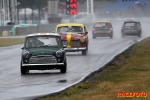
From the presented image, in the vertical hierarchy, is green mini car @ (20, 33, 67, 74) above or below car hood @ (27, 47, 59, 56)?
below

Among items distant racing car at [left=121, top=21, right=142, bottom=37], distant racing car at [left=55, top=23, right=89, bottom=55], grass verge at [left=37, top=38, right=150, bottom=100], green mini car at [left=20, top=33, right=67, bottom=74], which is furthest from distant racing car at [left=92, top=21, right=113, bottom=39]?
green mini car at [left=20, top=33, right=67, bottom=74]

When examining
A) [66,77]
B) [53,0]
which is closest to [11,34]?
[53,0]

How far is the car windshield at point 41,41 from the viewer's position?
20.4 meters

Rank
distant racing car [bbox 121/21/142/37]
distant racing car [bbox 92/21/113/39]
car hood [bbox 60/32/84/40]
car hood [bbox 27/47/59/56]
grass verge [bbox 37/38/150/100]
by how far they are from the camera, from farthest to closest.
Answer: distant racing car [bbox 121/21/142/37] < distant racing car [bbox 92/21/113/39] < car hood [bbox 60/32/84/40] < car hood [bbox 27/47/59/56] < grass verge [bbox 37/38/150/100]

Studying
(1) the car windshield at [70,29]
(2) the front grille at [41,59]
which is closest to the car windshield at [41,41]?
(2) the front grille at [41,59]

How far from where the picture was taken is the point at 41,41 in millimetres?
20438

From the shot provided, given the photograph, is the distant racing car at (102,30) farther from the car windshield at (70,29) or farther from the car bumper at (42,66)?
the car bumper at (42,66)

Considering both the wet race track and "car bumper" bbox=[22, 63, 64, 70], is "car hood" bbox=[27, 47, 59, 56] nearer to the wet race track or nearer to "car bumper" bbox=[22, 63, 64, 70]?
"car bumper" bbox=[22, 63, 64, 70]

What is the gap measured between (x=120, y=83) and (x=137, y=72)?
3.37m

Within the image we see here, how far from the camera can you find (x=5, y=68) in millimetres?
22484

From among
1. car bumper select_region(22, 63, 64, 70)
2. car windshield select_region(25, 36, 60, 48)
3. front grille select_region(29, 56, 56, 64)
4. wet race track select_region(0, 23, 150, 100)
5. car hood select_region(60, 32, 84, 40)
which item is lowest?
wet race track select_region(0, 23, 150, 100)

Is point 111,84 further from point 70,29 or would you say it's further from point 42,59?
point 70,29

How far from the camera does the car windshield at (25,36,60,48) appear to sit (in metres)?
20.4

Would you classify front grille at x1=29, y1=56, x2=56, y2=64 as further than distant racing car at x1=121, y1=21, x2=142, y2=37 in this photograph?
No
